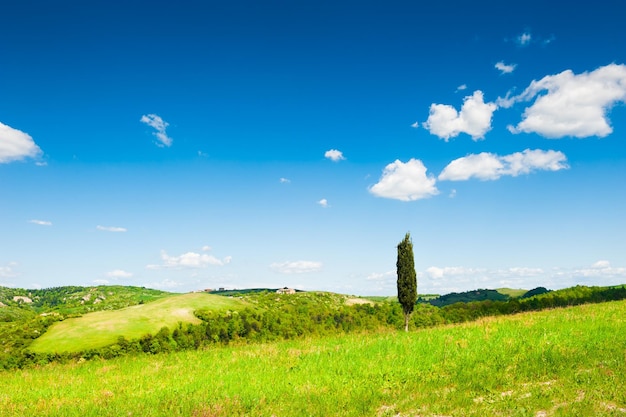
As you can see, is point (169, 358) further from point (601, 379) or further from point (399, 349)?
point (601, 379)

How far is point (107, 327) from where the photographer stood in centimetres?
8819

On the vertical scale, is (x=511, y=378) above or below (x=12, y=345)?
above

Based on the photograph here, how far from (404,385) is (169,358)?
50.8 feet

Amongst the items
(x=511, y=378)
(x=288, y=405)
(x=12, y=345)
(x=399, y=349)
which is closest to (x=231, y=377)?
(x=288, y=405)

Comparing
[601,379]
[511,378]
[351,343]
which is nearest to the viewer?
[601,379]

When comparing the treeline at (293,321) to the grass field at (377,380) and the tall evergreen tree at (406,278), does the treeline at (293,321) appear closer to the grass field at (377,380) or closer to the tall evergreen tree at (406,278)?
the tall evergreen tree at (406,278)

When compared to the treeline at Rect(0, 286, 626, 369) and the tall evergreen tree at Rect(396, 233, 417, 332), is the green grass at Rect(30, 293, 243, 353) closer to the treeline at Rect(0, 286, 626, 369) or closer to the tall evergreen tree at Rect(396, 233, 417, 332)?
the treeline at Rect(0, 286, 626, 369)

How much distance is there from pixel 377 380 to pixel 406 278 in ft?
85.2

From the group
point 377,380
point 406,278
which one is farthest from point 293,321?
point 377,380

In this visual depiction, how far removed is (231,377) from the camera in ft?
54.9

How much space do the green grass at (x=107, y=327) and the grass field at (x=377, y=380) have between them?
6630 centimetres

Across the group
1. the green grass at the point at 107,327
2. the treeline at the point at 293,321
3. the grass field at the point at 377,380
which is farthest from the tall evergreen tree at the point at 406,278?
the green grass at the point at 107,327

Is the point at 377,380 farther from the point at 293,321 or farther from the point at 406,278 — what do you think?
the point at 293,321

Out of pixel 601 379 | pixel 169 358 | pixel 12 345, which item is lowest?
pixel 12 345
